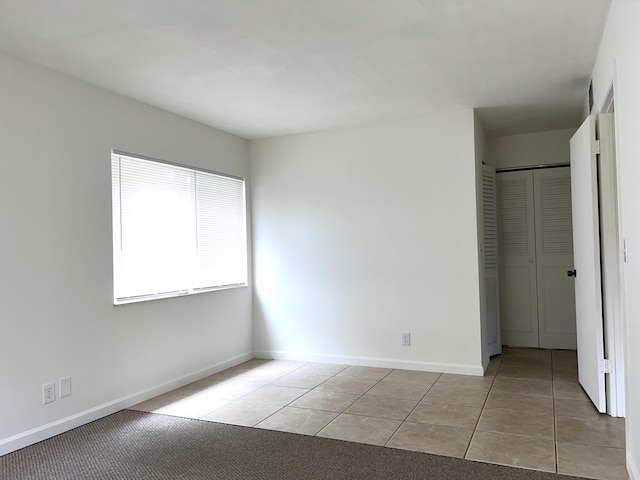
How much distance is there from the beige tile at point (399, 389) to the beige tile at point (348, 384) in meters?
0.08

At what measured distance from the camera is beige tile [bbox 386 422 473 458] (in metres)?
2.72

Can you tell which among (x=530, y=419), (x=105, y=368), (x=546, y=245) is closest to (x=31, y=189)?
(x=105, y=368)

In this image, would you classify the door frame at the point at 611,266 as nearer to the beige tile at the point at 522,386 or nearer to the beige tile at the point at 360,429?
the beige tile at the point at 522,386

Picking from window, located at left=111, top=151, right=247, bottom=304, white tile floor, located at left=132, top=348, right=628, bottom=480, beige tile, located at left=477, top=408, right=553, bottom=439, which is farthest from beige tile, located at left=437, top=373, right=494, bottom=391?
window, located at left=111, top=151, right=247, bottom=304

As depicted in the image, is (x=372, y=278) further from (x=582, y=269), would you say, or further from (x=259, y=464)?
(x=259, y=464)

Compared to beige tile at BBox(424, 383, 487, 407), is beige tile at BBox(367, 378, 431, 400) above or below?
below

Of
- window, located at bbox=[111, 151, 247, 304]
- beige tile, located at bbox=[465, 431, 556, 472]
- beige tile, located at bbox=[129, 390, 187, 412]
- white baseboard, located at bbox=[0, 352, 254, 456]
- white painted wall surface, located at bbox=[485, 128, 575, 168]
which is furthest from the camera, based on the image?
white painted wall surface, located at bbox=[485, 128, 575, 168]

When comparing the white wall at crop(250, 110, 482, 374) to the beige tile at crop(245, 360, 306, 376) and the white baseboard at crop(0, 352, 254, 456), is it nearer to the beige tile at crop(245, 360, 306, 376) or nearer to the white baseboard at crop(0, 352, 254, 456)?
the beige tile at crop(245, 360, 306, 376)

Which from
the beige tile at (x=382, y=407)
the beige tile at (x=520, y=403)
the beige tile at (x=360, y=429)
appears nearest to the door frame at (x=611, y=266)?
the beige tile at (x=520, y=403)

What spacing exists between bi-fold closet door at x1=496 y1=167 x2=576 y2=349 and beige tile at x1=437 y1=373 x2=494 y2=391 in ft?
5.04

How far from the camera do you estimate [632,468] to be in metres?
2.26

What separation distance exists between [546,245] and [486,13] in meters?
3.52

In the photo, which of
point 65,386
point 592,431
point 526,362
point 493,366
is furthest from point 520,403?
point 65,386

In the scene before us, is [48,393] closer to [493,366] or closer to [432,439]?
[432,439]
